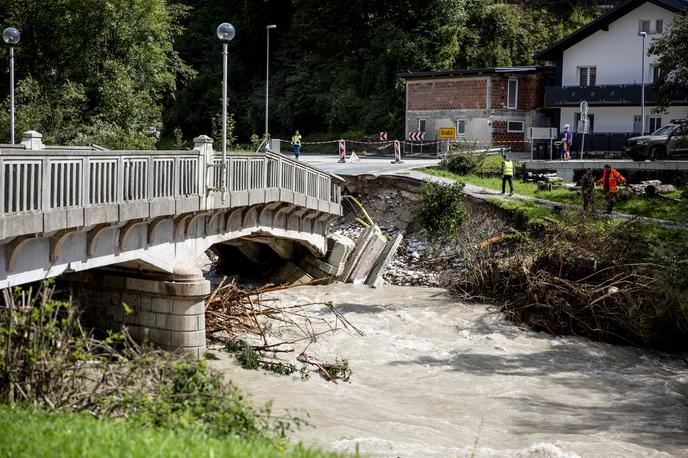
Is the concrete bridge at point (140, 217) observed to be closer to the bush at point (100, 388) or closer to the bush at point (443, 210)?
the bush at point (100, 388)

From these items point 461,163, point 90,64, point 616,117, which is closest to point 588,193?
point 461,163

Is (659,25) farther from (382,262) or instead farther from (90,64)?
(90,64)

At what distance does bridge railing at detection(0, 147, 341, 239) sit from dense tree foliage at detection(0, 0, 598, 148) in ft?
41.6

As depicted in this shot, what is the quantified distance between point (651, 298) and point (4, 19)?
3495cm

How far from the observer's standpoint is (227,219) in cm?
2280

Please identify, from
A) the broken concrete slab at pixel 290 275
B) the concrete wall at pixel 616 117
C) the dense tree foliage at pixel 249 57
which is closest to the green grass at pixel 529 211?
the broken concrete slab at pixel 290 275

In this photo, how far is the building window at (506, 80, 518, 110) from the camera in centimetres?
5141

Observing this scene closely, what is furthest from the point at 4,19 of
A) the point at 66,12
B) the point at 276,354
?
the point at 276,354

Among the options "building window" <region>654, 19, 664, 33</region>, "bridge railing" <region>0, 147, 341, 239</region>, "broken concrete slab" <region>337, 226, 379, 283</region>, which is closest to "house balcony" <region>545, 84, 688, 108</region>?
"building window" <region>654, 19, 664, 33</region>

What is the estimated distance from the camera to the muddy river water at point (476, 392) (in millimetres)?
15422

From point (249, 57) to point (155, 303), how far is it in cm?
5467

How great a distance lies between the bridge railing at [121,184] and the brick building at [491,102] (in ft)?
90.2

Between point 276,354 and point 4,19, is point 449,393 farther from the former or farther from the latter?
point 4,19

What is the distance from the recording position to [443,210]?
32594mm
